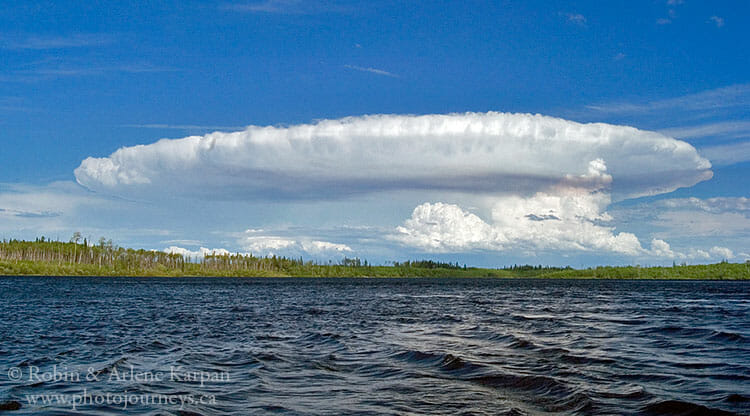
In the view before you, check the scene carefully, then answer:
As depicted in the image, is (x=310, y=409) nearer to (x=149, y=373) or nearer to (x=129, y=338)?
(x=149, y=373)

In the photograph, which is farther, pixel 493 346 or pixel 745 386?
pixel 493 346

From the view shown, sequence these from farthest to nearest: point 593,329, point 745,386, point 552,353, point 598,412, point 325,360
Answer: point 593,329, point 552,353, point 325,360, point 745,386, point 598,412

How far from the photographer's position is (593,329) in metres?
42.7

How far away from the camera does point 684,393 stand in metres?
20.2

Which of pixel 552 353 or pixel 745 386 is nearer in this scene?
pixel 745 386

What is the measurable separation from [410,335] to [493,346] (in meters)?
A: 7.27

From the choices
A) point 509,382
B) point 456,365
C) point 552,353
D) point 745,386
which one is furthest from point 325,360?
point 745,386

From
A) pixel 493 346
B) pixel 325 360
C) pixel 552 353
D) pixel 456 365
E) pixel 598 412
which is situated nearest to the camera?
pixel 598 412

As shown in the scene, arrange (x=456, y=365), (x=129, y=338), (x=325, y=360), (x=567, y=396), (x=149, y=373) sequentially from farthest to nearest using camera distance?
(x=129, y=338) → (x=325, y=360) → (x=456, y=365) → (x=149, y=373) → (x=567, y=396)

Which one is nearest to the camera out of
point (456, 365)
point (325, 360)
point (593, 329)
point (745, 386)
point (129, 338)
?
point (745, 386)

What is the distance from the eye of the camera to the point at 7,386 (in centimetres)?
2095

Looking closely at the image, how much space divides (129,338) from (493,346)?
2218cm

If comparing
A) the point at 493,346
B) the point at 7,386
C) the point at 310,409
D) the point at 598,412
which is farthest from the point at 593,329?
the point at 7,386

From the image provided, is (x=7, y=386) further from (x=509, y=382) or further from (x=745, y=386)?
(x=745, y=386)
